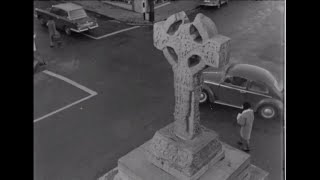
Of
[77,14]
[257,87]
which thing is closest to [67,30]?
[77,14]

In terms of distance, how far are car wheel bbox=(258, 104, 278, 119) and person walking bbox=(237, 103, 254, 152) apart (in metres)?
1.77

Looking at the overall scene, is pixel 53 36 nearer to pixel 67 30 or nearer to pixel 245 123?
pixel 67 30

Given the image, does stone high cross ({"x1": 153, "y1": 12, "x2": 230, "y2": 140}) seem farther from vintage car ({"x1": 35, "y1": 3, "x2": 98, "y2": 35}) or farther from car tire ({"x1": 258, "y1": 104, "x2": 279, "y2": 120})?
vintage car ({"x1": 35, "y1": 3, "x2": 98, "y2": 35})

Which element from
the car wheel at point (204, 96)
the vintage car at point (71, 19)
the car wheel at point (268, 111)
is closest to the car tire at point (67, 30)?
the vintage car at point (71, 19)

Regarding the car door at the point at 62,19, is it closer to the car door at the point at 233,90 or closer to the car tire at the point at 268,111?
the car door at the point at 233,90

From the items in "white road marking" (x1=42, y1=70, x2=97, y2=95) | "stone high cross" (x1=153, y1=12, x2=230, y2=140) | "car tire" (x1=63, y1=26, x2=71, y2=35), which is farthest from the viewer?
"car tire" (x1=63, y1=26, x2=71, y2=35)

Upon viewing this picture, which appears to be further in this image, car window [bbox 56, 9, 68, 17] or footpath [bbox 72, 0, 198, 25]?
footpath [bbox 72, 0, 198, 25]

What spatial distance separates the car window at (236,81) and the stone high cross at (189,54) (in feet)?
16.5

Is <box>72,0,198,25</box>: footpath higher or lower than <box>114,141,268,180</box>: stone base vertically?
higher

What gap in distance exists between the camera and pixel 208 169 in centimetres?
775

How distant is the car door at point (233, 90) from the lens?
39.6 feet

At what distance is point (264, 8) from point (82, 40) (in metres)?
11.9

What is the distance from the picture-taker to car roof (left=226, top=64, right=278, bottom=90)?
12.0 meters

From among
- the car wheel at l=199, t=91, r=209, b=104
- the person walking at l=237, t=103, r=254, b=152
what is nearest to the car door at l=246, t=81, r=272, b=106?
the car wheel at l=199, t=91, r=209, b=104
